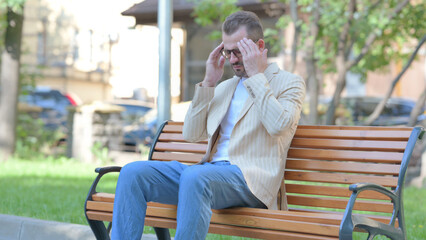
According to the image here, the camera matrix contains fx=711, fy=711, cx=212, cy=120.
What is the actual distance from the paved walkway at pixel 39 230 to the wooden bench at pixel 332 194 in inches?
36.4

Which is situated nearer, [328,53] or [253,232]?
[253,232]

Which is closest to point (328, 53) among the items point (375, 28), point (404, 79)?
point (375, 28)

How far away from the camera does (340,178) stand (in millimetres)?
4090

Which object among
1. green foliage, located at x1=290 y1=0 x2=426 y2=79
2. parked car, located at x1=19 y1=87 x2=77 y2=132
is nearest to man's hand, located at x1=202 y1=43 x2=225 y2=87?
green foliage, located at x1=290 y1=0 x2=426 y2=79

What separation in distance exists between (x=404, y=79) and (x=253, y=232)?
93.9 ft

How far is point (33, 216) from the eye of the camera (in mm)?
6078

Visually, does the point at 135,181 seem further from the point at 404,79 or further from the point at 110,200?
the point at 404,79

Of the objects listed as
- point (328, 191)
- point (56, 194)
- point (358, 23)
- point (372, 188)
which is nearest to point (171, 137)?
point (328, 191)

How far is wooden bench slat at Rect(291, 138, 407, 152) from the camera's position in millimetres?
3971

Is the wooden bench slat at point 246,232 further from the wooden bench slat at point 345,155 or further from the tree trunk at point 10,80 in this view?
the tree trunk at point 10,80

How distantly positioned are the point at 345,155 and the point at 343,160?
3cm

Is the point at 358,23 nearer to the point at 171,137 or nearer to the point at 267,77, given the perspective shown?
the point at 171,137

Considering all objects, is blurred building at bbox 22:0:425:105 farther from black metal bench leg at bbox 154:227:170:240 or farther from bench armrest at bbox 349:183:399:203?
bench armrest at bbox 349:183:399:203

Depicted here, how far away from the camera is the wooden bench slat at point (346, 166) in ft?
12.8
